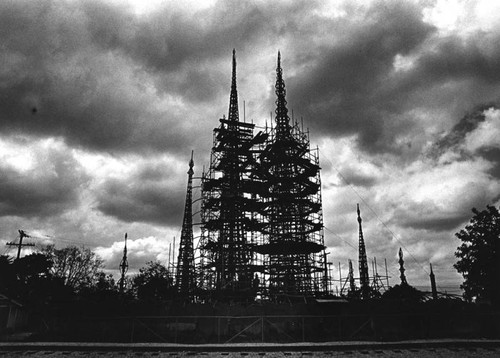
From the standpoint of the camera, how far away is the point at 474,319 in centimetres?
2898

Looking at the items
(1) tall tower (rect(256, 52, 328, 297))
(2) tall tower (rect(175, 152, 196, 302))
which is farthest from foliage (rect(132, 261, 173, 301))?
(1) tall tower (rect(256, 52, 328, 297))

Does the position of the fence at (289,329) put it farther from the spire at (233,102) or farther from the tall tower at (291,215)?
the spire at (233,102)

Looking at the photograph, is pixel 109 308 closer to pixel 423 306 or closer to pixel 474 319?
pixel 423 306

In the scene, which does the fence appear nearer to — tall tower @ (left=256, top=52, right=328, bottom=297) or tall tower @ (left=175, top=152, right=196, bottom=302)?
tall tower @ (left=256, top=52, right=328, bottom=297)

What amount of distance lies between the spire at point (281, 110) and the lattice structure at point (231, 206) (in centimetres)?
340

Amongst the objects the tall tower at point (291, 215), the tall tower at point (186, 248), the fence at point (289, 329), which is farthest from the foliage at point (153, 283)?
the fence at point (289, 329)

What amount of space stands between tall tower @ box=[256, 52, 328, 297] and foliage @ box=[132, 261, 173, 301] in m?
20.5

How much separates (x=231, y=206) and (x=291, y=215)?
9324mm

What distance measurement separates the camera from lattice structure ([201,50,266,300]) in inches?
2168

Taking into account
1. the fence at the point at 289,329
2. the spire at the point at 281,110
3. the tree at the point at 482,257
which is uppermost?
the spire at the point at 281,110

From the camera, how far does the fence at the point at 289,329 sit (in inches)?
1033

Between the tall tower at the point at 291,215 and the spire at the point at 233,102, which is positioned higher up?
the spire at the point at 233,102

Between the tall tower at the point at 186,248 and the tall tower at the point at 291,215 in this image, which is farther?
the tall tower at the point at 186,248

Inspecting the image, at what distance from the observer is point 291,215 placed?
5241 centimetres
